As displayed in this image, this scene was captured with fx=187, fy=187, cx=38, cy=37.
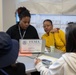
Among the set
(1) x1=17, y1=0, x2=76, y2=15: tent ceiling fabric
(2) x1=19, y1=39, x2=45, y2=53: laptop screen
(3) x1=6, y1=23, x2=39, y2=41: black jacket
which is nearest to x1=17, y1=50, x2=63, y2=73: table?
(2) x1=19, y1=39, x2=45, y2=53: laptop screen

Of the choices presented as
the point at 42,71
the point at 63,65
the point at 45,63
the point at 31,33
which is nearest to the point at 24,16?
the point at 31,33

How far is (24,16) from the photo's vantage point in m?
2.88

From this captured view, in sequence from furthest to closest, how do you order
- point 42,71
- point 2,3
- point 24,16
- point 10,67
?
point 2,3
point 24,16
point 42,71
point 10,67

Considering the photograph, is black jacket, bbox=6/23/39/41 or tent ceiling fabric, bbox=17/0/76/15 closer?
black jacket, bbox=6/23/39/41

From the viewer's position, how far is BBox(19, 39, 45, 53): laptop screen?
2.61 metres

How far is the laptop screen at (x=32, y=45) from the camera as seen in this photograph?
261cm

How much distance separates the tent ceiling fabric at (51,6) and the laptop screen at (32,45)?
1637 mm

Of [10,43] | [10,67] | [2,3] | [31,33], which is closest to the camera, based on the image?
[10,43]

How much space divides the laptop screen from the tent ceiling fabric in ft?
5.37

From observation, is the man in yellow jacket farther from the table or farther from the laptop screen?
the table

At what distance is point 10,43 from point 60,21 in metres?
3.09

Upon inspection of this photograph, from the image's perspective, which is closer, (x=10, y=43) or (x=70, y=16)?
(x=10, y=43)

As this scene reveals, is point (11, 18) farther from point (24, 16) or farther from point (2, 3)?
point (24, 16)

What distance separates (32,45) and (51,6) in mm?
1795
